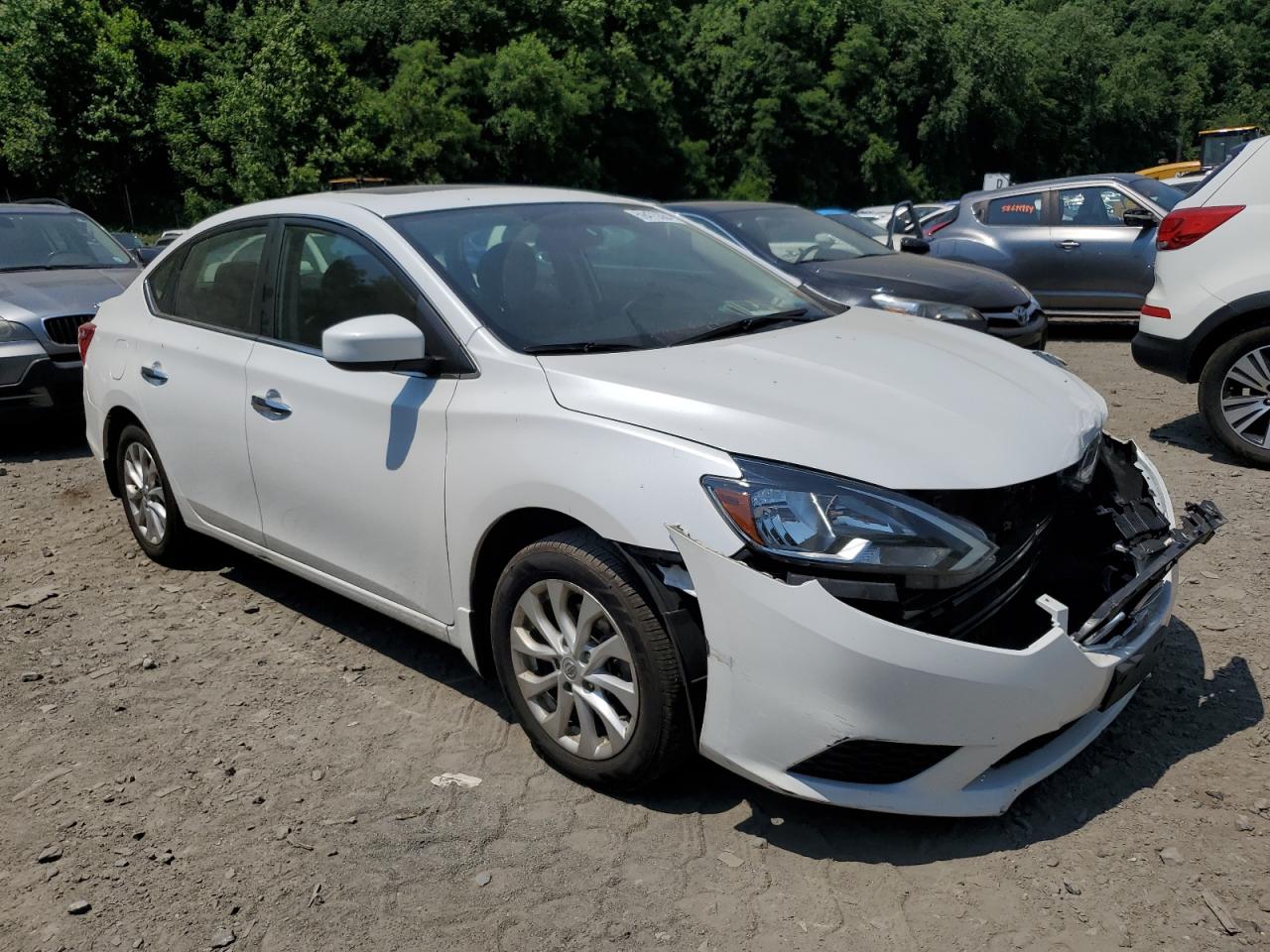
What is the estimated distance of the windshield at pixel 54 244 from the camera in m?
8.73

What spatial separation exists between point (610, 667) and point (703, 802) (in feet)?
1.58

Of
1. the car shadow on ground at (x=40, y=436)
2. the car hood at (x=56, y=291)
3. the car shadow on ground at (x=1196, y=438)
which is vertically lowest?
the car shadow on ground at (x=40, y=436)

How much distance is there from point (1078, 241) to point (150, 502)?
28.4 ft

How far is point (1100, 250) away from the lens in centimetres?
1062

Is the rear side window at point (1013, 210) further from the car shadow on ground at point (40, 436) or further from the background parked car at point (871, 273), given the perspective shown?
the car shadow on ground at point (40, 436)

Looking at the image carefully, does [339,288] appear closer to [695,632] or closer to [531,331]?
[531,331]

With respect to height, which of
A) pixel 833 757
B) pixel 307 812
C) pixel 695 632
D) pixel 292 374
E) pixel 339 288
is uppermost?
pixel 339 288

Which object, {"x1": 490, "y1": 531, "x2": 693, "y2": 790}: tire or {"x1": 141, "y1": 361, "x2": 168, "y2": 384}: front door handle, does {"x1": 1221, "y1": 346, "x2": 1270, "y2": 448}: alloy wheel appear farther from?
{"x1": 141, "y1": 361, "x2": 168, "y2": 384}: front door handle

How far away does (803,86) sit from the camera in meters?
49.9

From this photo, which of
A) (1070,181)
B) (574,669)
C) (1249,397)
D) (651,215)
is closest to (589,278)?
(651,215)

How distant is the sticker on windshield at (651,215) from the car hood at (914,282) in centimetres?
377

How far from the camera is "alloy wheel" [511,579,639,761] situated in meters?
3.09

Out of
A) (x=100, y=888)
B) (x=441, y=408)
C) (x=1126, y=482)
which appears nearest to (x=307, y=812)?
(x=100, y=888)

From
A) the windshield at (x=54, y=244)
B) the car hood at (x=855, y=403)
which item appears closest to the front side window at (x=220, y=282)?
the car hood at (x=855, y=403)
